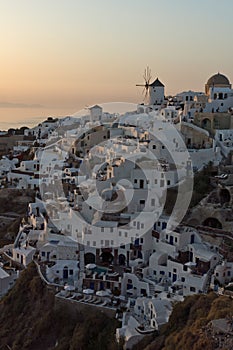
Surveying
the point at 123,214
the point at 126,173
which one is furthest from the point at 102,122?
the point at 123,214

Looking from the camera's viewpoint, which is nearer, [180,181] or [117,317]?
[117,317]

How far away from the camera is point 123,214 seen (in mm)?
25328

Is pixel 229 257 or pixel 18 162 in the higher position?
pixel 18 162

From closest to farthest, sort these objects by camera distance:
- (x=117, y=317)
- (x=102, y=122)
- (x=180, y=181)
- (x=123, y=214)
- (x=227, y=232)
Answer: (x=117, y=317) → (x=227, y=232) → (x=123, y=214) → (x=180, y=181) → (x=102, y=122)

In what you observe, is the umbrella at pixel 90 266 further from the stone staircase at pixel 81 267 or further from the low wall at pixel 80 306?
the low wall at pixel 80 306

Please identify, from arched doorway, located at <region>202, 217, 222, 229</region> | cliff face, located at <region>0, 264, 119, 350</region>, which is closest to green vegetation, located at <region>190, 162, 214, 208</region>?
arched doorway, located at <region>202, 217, 222, 229</region>

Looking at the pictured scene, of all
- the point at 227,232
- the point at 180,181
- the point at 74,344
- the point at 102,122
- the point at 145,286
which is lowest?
the point at 74,344

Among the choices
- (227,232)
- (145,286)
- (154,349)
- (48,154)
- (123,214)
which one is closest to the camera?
Answer: (154,349)

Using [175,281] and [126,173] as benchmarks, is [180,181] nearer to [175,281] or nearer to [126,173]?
[126,173]

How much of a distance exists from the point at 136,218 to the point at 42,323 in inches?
236

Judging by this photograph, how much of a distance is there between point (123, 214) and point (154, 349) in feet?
29.2

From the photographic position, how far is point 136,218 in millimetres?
24547

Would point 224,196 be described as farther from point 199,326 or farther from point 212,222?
point 199,326

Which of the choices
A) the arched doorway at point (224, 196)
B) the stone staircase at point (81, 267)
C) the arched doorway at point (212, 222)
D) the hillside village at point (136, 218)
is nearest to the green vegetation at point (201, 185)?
the hillside village at point (136, 218)
